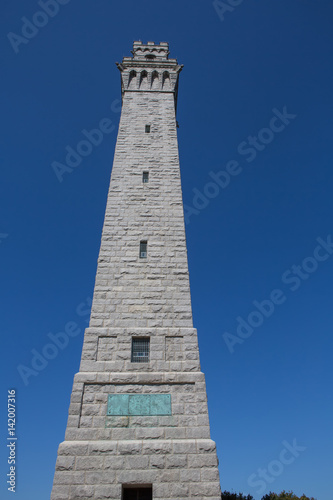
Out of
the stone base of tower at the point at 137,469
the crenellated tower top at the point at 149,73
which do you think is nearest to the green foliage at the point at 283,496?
the stone base of tower at the point at 137,469

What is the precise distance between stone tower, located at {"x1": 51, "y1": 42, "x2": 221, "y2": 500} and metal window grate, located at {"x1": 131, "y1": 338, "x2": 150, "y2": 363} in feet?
0.08

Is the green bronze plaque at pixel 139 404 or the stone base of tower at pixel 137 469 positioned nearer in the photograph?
the stone base of tower at pixel 137 469

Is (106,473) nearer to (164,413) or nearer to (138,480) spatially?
(138,480)

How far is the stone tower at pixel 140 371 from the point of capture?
6328 mm

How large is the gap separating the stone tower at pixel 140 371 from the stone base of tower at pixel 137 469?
0.02 metres

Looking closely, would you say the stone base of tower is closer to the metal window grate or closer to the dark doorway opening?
the dark doorway opening

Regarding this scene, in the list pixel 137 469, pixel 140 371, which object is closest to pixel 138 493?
pixel 137 469

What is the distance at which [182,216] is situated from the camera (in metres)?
10.7

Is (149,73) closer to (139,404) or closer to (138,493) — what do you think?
(139,404)

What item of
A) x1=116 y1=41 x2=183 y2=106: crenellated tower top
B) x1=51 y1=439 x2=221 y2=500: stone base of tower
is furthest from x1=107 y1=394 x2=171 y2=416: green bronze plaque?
x1=116 y1=41 x2=183 y2=106: crenellated tower top

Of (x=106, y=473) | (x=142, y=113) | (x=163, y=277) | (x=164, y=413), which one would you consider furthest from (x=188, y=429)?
(x=142, y=113)

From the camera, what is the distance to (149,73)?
Result: 1702 centimetres

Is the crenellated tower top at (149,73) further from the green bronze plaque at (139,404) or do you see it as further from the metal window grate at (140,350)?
the green bronze plaque at (139,404)

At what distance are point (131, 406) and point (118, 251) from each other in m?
4.31
